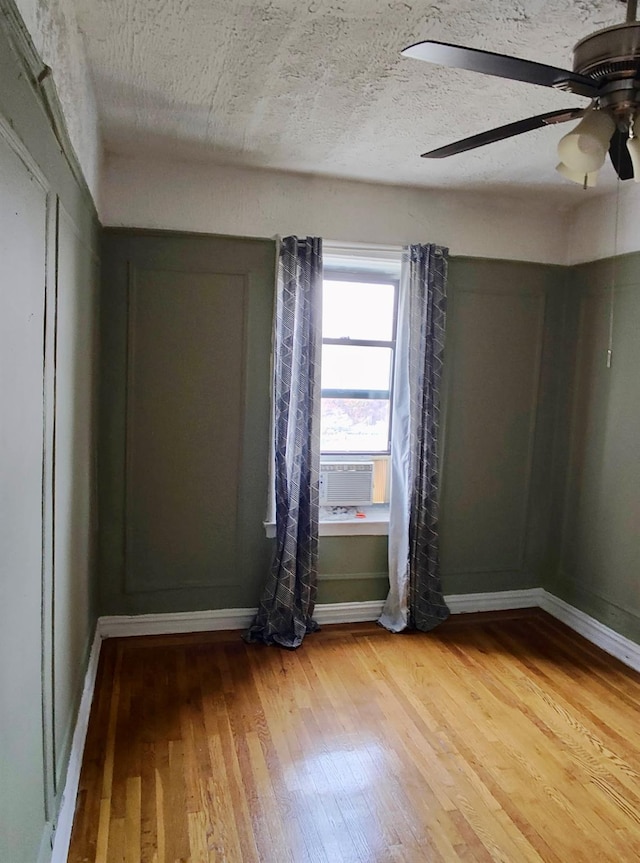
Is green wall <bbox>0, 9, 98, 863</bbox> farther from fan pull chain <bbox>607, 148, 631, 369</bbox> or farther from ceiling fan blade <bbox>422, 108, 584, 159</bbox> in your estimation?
fan pull chain <bbox>607, 148, 631, 369</bbox>

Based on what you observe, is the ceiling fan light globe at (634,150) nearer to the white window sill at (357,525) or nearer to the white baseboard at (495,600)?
the white window sill at (357,525)

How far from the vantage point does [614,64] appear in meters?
1.45

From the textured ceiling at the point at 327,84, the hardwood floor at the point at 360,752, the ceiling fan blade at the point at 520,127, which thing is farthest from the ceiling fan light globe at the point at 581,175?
the hardwood floor at the point at 360,752

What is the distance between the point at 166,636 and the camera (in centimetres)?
335

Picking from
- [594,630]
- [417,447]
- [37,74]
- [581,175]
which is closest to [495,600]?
[594,630]

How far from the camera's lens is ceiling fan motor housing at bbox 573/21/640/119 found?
1.42 metres

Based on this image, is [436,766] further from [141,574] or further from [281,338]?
[281,338]

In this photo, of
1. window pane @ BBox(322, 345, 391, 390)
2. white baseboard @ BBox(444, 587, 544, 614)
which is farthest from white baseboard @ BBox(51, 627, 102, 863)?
white baseboard @ BBox(444, 587, 544, 614)

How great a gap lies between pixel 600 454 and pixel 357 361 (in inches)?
58.9

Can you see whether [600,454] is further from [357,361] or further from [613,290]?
[357,361]

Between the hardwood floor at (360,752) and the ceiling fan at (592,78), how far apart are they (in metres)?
2.09

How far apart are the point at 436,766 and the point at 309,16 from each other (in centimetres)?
262

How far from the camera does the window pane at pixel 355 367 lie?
3598 mm

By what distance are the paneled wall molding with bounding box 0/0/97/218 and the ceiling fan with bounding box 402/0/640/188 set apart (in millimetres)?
760
